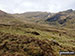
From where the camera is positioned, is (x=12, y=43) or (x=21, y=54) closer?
(x=21, y=54)

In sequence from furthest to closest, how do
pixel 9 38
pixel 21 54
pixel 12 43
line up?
1. pixel 9 38
2. pixel 12 43
3. pixel 21 54

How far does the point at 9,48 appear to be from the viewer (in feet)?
185

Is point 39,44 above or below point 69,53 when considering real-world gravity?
above

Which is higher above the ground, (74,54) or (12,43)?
(12,43)

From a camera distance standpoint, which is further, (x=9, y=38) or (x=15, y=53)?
(x=9, y=38)

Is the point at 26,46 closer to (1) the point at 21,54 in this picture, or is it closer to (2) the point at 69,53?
(1) the point at 21,54

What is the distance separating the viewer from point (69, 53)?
59.2m

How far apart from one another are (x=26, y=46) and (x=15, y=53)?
6.78 metres

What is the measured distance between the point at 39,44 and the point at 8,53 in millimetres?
12746

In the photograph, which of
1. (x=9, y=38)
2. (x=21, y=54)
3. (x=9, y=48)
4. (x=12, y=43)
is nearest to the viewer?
(x=21, y=54)

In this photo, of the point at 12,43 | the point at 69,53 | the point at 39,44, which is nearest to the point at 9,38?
the point at 12,43

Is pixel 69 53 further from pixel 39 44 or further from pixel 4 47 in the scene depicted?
pixel 4 47

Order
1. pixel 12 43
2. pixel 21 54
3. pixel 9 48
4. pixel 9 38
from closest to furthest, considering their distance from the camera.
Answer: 1. pixel 21 54
2. pixel 9 48
3. pixel 12 43
4. pixel 9 38

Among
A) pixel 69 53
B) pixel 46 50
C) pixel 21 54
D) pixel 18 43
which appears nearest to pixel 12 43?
pixel 18 43
